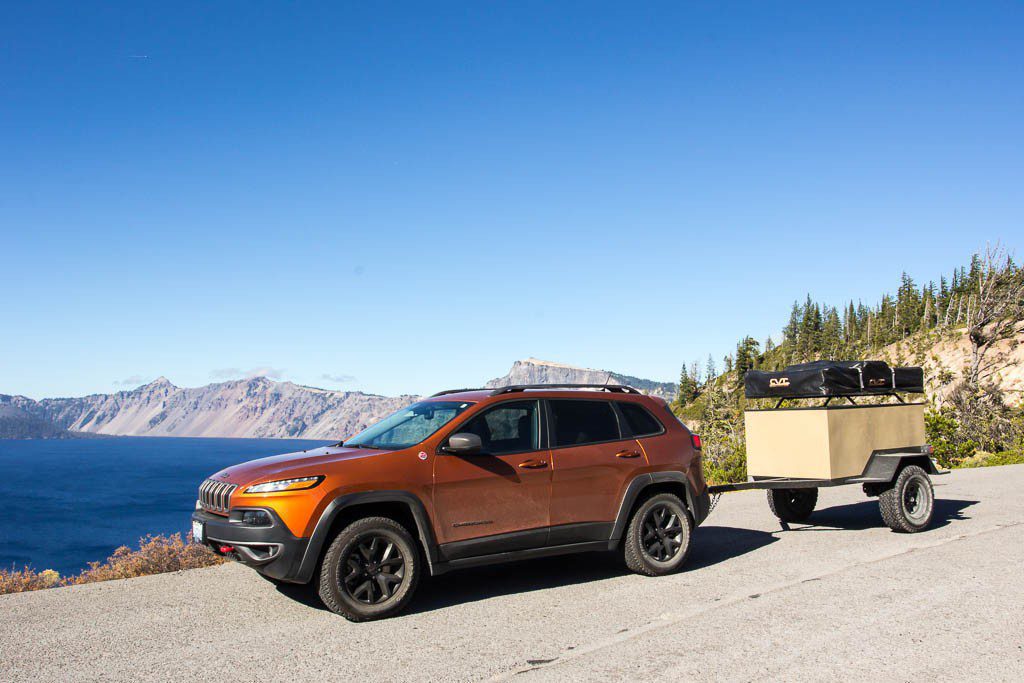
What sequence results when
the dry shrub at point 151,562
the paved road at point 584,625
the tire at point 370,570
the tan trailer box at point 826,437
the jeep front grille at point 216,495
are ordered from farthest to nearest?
1. the tan trailer box at point 826,437
2. the dry shrub at point 151,562
3. the jeep front grille at point 216,495
4. the tire at point 370,570
5. the paved road at point 584,625

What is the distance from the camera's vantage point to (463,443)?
248 inches

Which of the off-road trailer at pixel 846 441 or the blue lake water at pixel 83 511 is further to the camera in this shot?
the blue lake water at pixel 83 511

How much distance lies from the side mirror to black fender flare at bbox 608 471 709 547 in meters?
1.79

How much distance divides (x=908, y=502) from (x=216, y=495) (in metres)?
8.58

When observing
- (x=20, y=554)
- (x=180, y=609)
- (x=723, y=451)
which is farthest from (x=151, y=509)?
(x=180, y=609)

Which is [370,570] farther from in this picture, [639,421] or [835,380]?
[835,380]

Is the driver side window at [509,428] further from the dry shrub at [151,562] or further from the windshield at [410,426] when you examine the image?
the dry shrub at [151,562]

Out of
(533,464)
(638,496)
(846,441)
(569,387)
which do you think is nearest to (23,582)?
(533,464)

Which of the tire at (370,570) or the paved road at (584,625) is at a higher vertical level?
the tire at (370,570)

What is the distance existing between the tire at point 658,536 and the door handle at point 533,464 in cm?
128

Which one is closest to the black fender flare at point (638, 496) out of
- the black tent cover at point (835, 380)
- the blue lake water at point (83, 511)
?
the black tent cover at point (835, 380)

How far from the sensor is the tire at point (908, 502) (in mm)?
9648

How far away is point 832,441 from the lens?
9.27 metres

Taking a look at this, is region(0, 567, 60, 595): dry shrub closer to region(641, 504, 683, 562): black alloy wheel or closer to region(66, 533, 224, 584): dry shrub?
region(66, 533, 224, 584): dry shrub
